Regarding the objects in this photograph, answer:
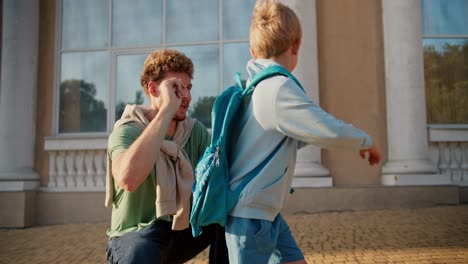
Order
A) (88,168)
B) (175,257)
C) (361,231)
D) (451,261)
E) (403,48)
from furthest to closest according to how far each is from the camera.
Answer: (88,168) → (403,48) → (361,231) → (451,261) → (175,257)

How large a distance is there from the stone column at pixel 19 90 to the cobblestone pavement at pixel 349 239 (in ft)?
3.78

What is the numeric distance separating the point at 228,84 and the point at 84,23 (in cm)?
289

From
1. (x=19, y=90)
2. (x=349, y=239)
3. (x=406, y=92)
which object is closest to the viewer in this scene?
(x=349, y=239)

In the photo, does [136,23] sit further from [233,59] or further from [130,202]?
[130,202]

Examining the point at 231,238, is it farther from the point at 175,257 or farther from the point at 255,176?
the point at 175,257

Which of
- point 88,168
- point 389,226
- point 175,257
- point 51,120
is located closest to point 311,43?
point 389,226

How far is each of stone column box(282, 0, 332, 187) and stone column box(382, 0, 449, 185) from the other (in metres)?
1.05

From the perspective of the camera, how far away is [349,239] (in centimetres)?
473

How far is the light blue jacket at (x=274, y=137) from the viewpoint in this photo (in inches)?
65.4

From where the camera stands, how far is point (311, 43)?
7.12 m

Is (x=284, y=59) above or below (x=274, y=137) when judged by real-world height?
above

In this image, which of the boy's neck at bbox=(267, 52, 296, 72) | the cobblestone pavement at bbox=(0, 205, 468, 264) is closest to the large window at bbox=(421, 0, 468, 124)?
the cobblestone pavement at bbox=(0, 205, 468, 264)

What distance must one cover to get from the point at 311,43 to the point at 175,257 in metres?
5.45

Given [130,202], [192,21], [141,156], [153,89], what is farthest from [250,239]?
[192,21]
